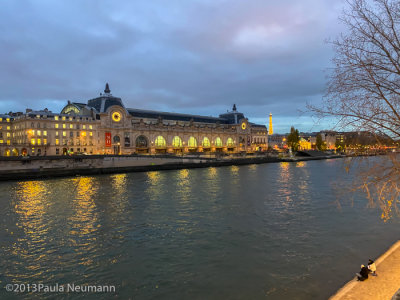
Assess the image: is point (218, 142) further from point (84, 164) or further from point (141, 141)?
point (84, 164)

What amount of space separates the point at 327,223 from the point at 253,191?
51.9 ft

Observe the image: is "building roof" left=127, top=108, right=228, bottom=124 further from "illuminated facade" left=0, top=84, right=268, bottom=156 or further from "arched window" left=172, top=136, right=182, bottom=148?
"arched window" left=172, top=136, right=182, bottom=148

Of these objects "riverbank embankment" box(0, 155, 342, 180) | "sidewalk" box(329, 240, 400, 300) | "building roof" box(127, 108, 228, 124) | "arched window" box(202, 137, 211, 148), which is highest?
"building roof" box(127, 108, 228, 124)

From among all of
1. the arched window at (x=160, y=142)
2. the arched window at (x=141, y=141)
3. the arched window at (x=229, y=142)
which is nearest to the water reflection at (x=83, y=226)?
the arched window at (x=141, y=141)

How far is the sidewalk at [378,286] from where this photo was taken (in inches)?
348

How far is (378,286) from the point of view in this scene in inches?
373

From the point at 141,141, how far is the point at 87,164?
166 ft

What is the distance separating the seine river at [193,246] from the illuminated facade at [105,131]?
226 ft

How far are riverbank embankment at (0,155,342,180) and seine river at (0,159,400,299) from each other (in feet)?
98.1

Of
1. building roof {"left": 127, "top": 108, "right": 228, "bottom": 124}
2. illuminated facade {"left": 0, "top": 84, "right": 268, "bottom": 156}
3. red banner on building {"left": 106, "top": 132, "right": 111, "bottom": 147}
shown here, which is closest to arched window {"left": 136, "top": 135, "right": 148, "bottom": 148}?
illuminated facade {"left": 0, "top": 84, "right": 268, "bottom": 156}

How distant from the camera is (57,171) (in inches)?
2288

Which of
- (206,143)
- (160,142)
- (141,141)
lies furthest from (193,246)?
(206,143)

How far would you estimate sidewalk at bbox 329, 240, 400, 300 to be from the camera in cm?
885

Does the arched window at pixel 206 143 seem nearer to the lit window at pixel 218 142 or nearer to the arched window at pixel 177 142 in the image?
the lit window at pixel 218 142
